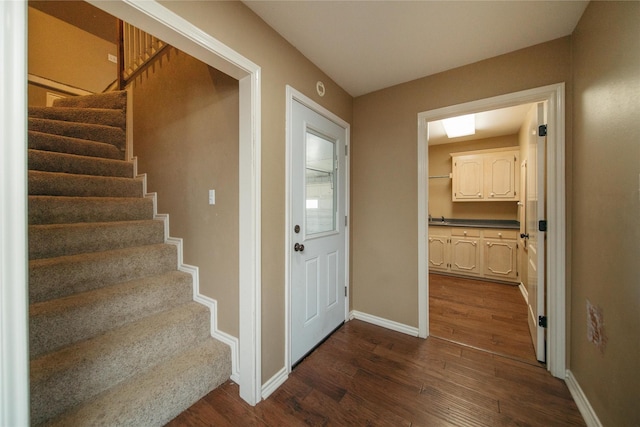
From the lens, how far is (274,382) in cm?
164

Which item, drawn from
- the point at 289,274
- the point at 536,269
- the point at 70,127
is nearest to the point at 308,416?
the point at 289,274

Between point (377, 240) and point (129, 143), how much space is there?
308 centimetres

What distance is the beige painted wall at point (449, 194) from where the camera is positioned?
4.23 m

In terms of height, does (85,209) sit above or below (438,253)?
above

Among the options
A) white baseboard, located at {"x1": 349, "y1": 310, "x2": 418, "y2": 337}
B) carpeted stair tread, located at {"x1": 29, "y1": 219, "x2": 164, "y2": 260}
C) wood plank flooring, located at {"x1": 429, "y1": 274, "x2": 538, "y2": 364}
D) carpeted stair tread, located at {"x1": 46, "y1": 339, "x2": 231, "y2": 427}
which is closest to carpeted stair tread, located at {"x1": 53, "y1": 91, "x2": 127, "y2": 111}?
carpeted stair tread, located at {"x1": 29, "y1": 219, "x2": 164, "y2": 260}

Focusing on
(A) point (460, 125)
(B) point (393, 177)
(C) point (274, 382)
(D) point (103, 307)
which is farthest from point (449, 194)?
(D) point (103, 307)

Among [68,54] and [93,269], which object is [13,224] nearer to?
[93,269]

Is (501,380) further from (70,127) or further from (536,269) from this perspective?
(70,127)

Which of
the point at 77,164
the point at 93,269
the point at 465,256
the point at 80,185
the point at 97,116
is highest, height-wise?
the point at 97,116

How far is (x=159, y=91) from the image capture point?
94.2 inches

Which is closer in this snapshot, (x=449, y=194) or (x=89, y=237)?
(x=89, y=237)

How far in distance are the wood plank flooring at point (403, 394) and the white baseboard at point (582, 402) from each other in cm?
4

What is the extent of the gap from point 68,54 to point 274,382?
516cm

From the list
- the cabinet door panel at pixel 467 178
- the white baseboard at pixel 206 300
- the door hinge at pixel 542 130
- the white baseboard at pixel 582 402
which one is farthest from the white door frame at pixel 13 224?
the cabinet door panel at pixel 467 178
